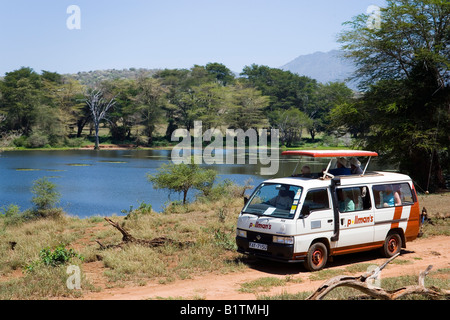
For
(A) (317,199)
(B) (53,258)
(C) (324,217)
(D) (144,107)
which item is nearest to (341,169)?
(A) (317,199)

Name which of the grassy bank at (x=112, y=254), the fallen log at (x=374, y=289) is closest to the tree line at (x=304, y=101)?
the grassy bank at (x=112, y=254)

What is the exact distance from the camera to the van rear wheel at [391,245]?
11.8 meters

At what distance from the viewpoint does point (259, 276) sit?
1021 centimetres

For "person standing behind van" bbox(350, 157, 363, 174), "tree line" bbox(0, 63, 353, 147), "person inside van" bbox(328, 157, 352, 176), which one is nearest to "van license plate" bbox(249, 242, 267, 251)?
"person inside van" bbox(328, 157, 352, 176)

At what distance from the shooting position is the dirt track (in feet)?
28.6

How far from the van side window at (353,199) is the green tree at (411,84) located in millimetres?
17208

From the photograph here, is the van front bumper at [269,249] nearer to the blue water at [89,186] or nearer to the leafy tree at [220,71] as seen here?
the blue water at [89,186]

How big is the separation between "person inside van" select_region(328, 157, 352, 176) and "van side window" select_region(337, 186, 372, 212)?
0.88 m

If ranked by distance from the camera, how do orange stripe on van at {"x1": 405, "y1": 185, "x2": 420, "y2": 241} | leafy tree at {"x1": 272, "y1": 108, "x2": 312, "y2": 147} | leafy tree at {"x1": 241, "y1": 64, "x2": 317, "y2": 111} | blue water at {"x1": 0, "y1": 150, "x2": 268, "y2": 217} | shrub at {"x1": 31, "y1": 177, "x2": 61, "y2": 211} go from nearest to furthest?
orange stripe on van at {"x1": 405, "y1": 185, "x2": 420, "y2": 241} < shrub at {"x1": 31, "y1": 177, "x2": 61, "y2": 211} < blue water at {"x1": 0, "y1": 150, "x2": 268, "y2": 217} < leafy tree at {"x1": 272, "y1": 108, "x2": 312, "y2": 147} < leafy tree at {"x1": 241, "y1": 64, "x2": 317, "y2": 111}

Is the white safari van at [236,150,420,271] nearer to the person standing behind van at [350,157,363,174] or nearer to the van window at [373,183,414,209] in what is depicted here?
the van window at [373,183,414,209]

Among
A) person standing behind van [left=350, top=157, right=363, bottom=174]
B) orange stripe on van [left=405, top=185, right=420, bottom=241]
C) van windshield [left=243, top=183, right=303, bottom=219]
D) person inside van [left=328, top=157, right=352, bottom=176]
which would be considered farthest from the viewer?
person standing behind van [left=350, top=157, right=363, bottom=174]

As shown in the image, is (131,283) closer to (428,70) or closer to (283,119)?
(428,70)
